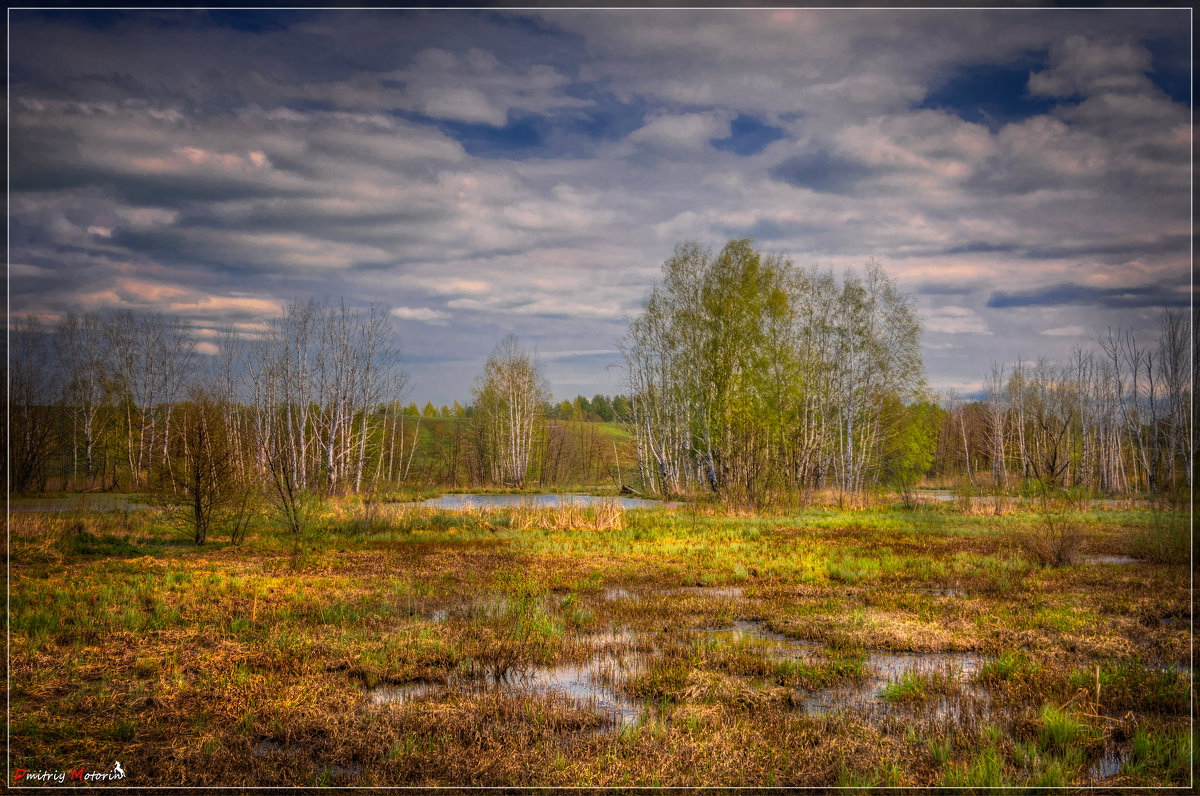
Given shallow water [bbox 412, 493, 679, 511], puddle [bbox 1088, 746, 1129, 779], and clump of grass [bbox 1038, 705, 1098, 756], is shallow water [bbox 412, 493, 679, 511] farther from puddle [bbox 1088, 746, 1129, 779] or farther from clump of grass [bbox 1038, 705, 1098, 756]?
puddle [bbox 1088, 746, 1129, 779]

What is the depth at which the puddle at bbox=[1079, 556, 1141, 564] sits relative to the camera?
15.0 m

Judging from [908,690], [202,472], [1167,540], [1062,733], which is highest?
[202,472]

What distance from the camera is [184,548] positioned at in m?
16.2

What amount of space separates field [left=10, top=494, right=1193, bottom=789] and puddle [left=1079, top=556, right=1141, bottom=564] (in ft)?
0.67

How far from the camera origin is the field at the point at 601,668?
488cm

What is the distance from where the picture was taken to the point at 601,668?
733cm

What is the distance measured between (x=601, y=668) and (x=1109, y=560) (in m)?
15.0

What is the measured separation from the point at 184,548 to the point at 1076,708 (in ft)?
61.0

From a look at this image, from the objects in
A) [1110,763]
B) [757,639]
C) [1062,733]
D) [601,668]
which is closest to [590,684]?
[601,668]

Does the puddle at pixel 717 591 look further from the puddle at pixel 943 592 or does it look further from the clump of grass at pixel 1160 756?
the clump of grass at pixel 1160 756

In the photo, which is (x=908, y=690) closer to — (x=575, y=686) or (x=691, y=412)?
(x=575, y=686)

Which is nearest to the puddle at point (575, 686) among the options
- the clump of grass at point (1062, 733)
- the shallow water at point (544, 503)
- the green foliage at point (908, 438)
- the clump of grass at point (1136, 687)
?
the clump of grass at point (1062, 733)

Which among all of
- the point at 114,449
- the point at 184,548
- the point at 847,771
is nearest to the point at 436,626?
the point at 847,771

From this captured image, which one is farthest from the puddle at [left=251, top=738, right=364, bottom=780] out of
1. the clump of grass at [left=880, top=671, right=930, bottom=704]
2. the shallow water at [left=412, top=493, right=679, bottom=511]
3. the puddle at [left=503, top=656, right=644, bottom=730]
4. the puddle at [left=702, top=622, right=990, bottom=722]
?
the shallow water at [left=412, top=493, right=679, bottom=511]
